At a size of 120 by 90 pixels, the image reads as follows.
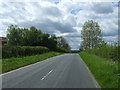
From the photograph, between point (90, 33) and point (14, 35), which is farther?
point (14, 35)

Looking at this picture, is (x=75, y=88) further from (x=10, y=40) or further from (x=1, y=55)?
(x=10, y=40)

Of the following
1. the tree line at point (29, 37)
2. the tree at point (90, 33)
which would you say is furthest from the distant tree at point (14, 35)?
the tree at point (90, 33)

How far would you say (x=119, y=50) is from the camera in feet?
45.2

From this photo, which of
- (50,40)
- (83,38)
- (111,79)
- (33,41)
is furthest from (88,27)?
(111,79)

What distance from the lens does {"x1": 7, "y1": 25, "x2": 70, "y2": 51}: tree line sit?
9544 centimetres

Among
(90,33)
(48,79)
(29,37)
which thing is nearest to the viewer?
(48,79)

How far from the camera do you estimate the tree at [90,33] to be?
59.6 metres

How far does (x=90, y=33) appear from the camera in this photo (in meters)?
62.2

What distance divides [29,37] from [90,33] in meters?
40.7

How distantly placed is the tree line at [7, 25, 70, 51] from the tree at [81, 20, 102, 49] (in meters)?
35.9

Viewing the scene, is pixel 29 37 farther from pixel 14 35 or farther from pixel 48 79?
pixel 48 79

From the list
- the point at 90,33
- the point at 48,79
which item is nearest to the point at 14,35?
the point at 90,33

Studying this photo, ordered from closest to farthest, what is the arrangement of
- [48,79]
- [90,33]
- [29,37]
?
[48,79], [90,33], [29,37]

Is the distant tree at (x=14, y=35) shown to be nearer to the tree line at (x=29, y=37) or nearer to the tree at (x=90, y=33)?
the tree line at (x=29, y=37)
